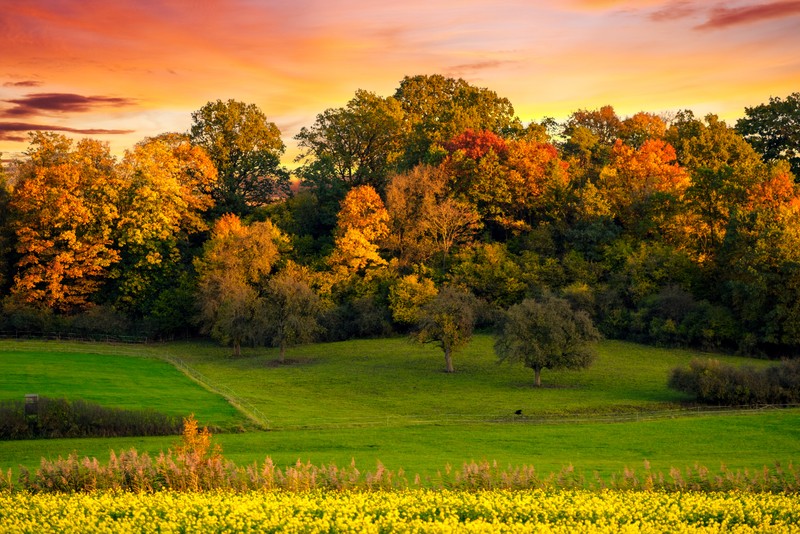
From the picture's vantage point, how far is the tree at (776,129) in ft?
325

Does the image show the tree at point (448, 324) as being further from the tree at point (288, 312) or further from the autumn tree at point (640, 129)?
the autumn tree at point (640, 129)

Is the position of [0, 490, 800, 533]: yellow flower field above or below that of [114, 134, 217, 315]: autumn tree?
below

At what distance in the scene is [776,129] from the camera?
330ft

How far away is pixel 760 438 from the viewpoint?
44.8 m

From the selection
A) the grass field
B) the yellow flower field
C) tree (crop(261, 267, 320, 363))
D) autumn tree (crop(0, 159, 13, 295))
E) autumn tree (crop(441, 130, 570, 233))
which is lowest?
the grass field

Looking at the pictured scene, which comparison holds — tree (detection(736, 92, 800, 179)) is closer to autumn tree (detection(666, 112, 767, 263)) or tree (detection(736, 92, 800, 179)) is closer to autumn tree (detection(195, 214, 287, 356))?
autumn tree (detection(666, 112, 767, 263))

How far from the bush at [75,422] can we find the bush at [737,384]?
3337 cm

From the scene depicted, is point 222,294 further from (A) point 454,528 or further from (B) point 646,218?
(A) point 454,528

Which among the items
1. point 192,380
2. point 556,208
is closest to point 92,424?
point 192,380

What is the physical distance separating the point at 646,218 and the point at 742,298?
59.5 feet

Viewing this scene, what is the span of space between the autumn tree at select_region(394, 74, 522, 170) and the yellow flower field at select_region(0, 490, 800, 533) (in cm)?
7826

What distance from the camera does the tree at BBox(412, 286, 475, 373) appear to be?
71.1m

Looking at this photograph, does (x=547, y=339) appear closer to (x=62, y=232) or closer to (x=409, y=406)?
(x=409, y=406)

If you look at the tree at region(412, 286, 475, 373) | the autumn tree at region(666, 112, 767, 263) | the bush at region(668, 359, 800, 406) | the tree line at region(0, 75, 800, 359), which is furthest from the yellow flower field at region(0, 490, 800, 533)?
the autumn tree at region(666, 112, 767, 263)
